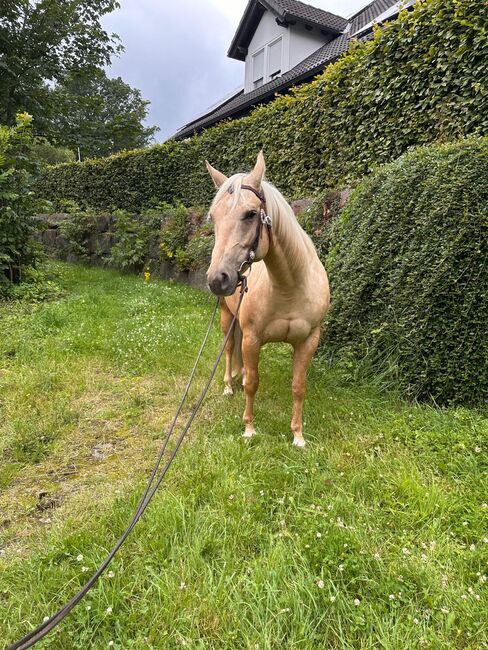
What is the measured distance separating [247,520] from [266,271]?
1620 millimetres

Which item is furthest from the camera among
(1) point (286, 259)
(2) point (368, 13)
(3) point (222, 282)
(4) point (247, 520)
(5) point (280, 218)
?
(2) point (368, 13)

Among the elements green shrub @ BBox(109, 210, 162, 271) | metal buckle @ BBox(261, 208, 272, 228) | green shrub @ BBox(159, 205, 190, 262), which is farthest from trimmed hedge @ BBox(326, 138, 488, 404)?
green shrub @ BBox(109, 210, 162, 271)

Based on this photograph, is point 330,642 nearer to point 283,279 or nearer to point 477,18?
point 283,279

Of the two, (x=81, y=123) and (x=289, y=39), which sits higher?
(x=289, y=39)

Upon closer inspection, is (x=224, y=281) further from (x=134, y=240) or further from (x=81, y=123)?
(x=81, y=123)

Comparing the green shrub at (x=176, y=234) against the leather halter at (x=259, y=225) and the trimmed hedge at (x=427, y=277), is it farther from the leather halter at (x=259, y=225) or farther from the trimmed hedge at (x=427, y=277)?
the leather halter at (x=259, y=225)

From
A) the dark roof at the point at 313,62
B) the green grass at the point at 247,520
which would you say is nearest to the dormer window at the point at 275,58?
the dark roof at the point at 313,62

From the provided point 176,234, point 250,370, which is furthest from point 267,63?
point 250,370

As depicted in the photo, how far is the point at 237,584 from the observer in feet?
5.56

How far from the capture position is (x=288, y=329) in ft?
9.20

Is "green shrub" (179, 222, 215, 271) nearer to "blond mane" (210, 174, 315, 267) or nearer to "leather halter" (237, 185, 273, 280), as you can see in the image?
"blond mane" (210, 174, 315, 267)

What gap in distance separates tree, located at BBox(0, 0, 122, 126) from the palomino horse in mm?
14737

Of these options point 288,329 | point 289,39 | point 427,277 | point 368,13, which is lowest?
point 288,329

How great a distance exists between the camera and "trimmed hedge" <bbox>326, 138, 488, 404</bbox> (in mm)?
3043
